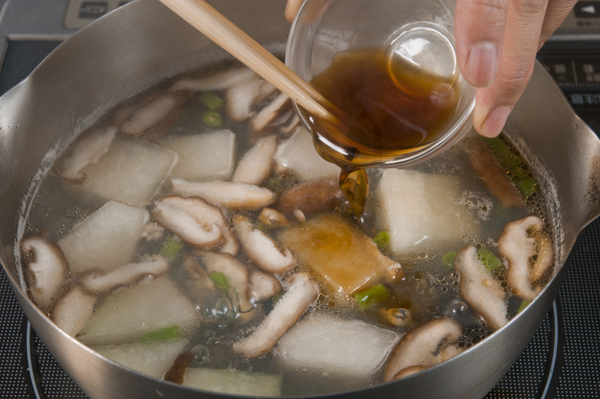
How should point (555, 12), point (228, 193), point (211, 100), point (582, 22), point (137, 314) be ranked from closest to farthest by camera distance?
point (555, 12), point (137, 314), point (228, 193), point (211, 100), point (582, 22)

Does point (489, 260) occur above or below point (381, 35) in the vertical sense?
below

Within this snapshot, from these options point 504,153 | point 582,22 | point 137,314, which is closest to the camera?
point 137,314

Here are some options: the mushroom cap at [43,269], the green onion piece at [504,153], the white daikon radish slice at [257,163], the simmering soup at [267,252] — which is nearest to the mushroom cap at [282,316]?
the simmering soup at [267,252]

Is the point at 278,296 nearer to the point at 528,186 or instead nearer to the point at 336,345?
the point at 336,345

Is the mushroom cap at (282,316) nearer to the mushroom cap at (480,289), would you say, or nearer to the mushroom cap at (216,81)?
the mushroom cap at (480,289)

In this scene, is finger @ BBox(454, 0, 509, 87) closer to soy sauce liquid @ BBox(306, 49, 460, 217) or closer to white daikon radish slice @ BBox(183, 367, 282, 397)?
soy sauce liquid @ BBox(306, 49, 460, 217)

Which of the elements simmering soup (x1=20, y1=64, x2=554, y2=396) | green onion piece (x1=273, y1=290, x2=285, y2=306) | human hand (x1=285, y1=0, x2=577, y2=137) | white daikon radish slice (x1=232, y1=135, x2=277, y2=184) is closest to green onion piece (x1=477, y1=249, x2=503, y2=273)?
simmering soup (x1=20, y1=64, x2=554, y2=396)

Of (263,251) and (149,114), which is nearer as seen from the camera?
(263,251)

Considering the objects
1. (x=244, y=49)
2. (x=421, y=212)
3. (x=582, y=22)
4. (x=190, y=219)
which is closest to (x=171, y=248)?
(x=190, y=219)
